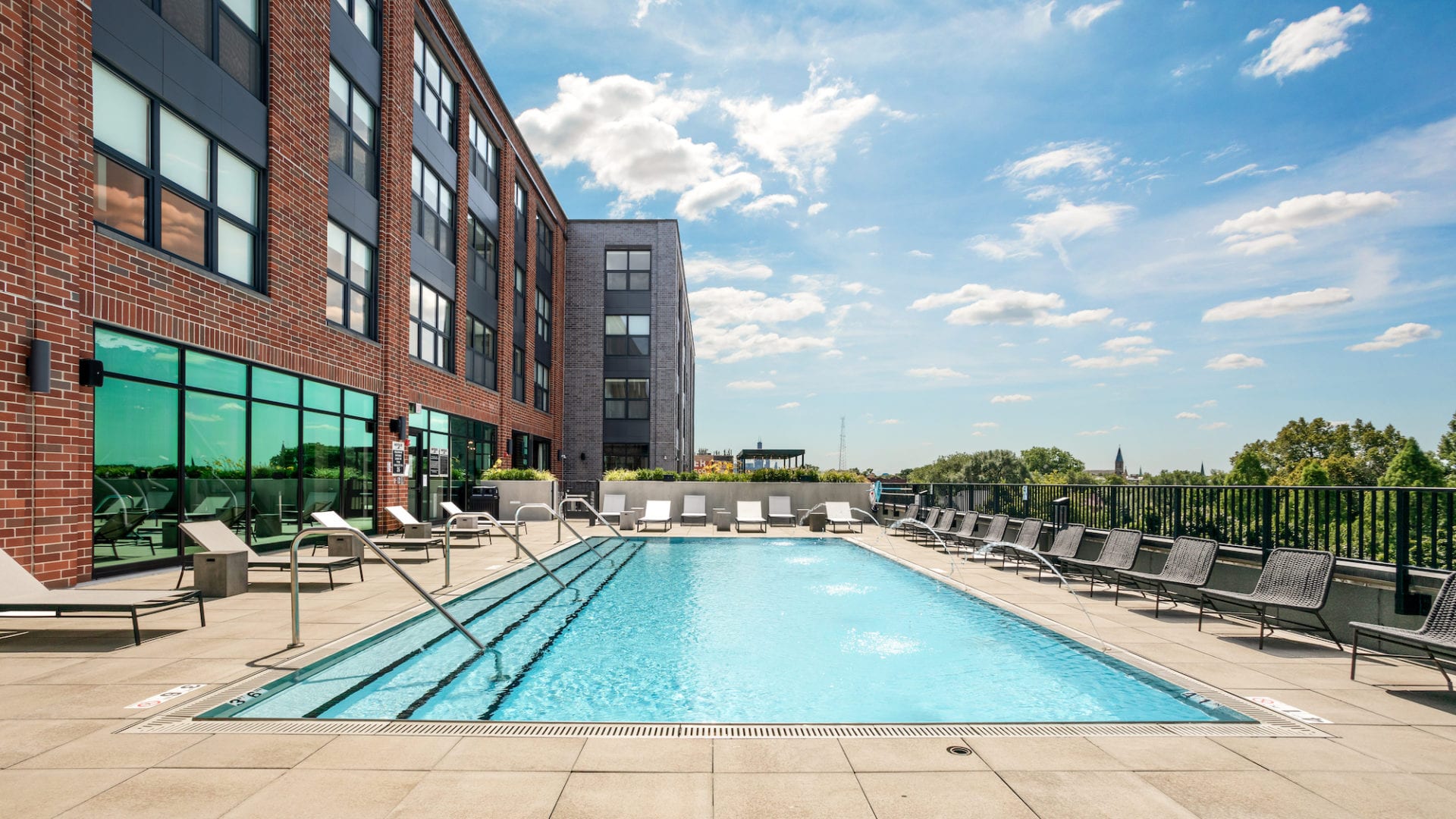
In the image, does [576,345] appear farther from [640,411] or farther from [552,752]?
[552,752]

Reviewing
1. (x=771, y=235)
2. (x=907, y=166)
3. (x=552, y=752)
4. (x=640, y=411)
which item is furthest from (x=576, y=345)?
(x=552, y=752)

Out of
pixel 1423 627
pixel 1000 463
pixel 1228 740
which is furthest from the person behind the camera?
pixel 1000 463

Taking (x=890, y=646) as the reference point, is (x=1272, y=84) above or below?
above

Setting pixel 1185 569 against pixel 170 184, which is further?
pixel 170 184

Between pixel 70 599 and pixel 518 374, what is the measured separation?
21.5 metres

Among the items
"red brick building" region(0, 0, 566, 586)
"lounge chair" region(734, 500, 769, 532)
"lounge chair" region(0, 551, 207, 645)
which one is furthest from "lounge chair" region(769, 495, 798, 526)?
"lounge chair" region(0, 551, 207, 645)

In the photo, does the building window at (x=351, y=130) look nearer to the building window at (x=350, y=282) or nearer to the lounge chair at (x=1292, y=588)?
the building window at (x=350, y=282)

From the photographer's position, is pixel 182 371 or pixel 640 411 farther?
pixel 640 411

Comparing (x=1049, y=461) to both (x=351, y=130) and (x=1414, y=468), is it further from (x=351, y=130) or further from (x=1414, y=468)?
(x=351, y=130)

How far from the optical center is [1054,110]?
12805 mm

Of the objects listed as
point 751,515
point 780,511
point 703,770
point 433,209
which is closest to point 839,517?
point 780,511

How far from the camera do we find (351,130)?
14.7 m

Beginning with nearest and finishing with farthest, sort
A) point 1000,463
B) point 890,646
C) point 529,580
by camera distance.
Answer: point 890,646, point 529,580, point 1000,463

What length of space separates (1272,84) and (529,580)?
18.4 m
